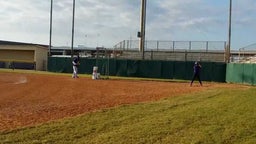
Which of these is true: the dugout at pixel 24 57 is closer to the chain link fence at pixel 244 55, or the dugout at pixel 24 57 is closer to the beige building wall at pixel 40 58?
the beige building wall at pixel 40 58

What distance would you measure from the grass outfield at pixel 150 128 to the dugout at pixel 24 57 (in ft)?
192

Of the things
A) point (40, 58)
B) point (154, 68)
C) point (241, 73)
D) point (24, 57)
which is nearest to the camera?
point (241, 73)

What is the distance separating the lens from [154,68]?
4403 centimetres

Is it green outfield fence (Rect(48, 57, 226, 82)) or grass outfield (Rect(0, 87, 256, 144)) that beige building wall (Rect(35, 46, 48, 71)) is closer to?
green outfield fence (Rect(48, 57, 226, 82))

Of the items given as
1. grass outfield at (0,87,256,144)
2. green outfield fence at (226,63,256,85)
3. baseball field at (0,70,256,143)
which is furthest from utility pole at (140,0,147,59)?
grass outfield at (0,87,256,144)

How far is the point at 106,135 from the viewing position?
8938 millimetres

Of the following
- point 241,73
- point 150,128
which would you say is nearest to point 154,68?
point 241,73

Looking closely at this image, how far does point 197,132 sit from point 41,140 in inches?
125

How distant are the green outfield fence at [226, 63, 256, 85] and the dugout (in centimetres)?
3759

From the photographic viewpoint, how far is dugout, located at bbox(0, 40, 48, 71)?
230 feet

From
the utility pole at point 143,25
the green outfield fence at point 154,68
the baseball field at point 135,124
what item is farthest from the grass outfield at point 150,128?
the utility pole at point 143,25

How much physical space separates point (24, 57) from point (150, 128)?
6944cm

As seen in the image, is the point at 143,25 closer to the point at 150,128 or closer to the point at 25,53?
the point at 25,53

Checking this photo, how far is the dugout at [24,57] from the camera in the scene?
70188mm
